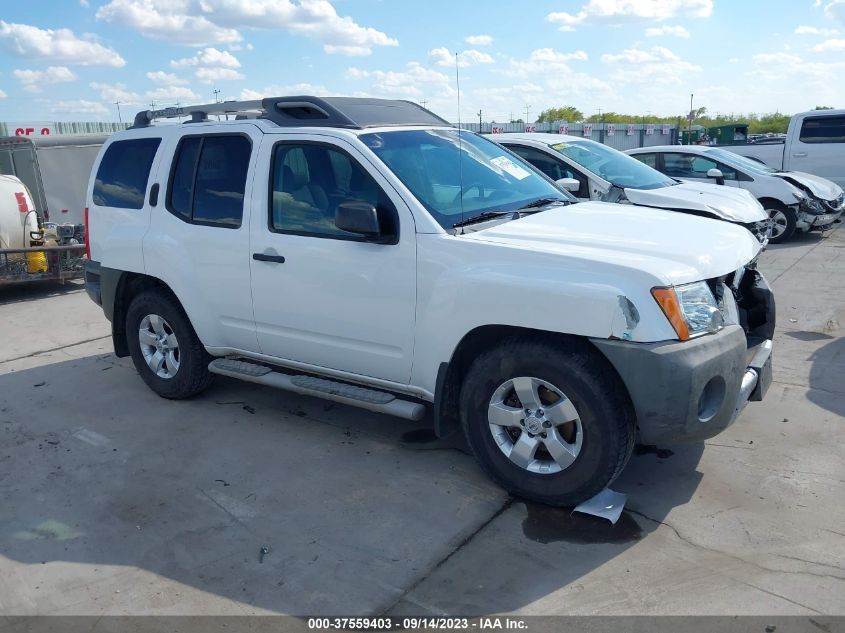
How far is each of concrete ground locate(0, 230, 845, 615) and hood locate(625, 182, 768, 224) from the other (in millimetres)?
2877

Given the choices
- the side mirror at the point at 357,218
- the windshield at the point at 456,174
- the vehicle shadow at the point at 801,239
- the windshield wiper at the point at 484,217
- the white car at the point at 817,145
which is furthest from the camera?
the white car at the point at 817,145

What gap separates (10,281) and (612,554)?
881cm

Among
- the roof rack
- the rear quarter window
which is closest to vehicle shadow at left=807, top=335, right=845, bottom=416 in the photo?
the roof rack

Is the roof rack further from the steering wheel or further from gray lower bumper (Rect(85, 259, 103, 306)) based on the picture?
gray lower bumper (Rect(85, 259, 103, 306))

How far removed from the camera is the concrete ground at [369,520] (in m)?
3.21

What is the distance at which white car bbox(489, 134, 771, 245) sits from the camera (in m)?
8.18

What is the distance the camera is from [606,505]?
12.3ft

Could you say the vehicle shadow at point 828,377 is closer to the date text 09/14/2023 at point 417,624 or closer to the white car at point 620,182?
the white car at point 620,182

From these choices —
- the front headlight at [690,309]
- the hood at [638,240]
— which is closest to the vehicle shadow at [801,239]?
the hood at [638,240]

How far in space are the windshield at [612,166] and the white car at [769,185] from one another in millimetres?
2788

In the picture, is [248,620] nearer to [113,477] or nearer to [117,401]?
[113,477]

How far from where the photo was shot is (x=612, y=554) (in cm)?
345

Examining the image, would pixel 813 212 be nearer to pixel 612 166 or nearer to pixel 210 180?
pixel 612 166

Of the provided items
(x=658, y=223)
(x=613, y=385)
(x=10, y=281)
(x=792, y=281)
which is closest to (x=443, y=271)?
(x=613, y=385)
